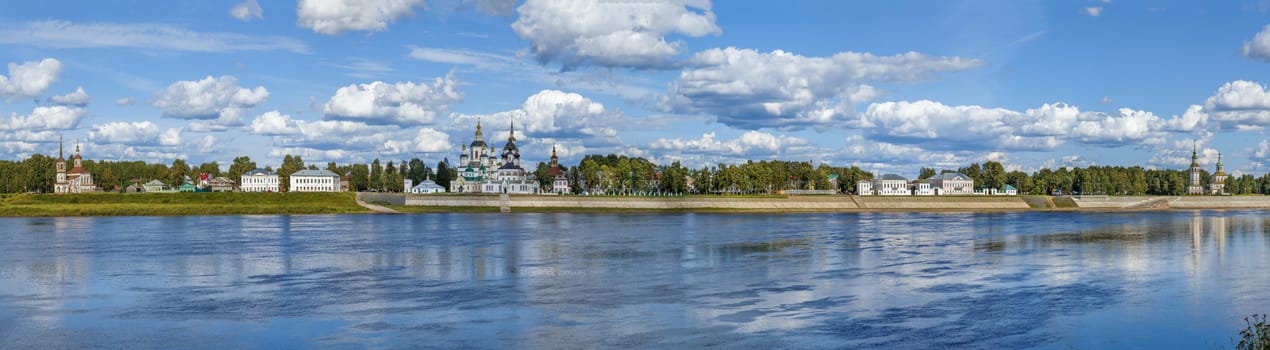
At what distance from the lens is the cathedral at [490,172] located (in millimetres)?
156500

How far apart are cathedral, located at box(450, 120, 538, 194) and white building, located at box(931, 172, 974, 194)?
248 feet

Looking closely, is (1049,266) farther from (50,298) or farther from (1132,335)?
(50,298)

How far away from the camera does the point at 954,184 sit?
178m

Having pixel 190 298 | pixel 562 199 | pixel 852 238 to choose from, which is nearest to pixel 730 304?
pixel 190 298

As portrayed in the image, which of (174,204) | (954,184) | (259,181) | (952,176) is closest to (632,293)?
(174,204)

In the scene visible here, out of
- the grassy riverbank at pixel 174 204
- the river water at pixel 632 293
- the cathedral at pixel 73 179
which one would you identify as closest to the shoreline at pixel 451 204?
the grassy riverbank at pixel 174 204

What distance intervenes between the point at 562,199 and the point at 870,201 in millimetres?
41119

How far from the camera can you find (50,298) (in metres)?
28.5

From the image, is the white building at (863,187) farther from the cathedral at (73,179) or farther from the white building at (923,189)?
the cathedral at (73,179)

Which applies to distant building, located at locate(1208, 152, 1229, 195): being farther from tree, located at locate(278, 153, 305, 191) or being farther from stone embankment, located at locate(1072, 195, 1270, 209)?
tree, located at locate(278, 153, 305, 191)

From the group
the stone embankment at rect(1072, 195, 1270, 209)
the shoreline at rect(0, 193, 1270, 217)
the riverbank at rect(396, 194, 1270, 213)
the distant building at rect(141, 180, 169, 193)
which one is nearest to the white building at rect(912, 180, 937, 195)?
the stone embankment at rect(1072, 195, 1270, 209)

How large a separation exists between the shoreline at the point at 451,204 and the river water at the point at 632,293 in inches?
2034

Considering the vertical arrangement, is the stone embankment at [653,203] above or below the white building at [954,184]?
below

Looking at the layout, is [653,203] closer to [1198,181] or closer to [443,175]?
[443,175]
